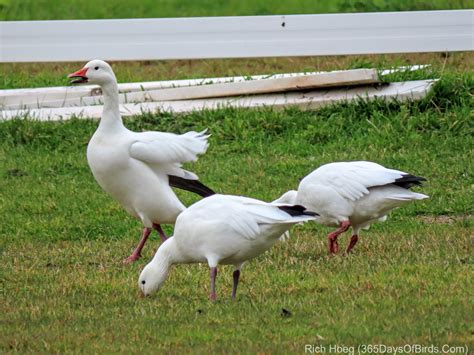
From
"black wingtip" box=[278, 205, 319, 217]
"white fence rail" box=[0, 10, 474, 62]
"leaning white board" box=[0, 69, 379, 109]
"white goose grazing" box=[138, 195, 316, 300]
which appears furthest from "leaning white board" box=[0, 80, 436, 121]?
"black wingtip" box=[278, 205, 319, 217]

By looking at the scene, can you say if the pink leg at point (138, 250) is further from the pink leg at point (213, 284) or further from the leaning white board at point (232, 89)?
the leaning white board at point (232, 89)

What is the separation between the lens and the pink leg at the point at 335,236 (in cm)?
880

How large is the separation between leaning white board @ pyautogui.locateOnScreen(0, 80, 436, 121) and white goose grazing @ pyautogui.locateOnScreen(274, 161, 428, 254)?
13.4 feet

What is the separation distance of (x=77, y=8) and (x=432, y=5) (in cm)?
633

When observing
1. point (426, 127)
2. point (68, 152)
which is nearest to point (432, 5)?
point (426, 127)

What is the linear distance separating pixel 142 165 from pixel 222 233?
225 centimetres

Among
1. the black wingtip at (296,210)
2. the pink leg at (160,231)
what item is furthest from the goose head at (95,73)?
the black wingtip at (296,210)

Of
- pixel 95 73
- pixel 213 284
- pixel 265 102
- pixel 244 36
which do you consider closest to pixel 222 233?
pixel 213 284

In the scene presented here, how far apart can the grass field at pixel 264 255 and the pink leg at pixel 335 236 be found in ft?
0.45

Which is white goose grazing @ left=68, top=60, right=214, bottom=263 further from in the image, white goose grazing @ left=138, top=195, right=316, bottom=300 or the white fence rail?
the white fence rail

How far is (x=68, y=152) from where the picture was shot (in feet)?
42.1

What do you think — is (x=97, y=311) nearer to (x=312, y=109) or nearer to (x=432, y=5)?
(x=312, y=109)

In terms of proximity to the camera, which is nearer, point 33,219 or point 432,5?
point 33,219

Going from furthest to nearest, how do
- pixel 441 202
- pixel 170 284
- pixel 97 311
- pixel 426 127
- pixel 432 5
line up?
pixel 432 5, pixel 426 127, pixel 441 202, pixel 170 284, pixel 97 311
